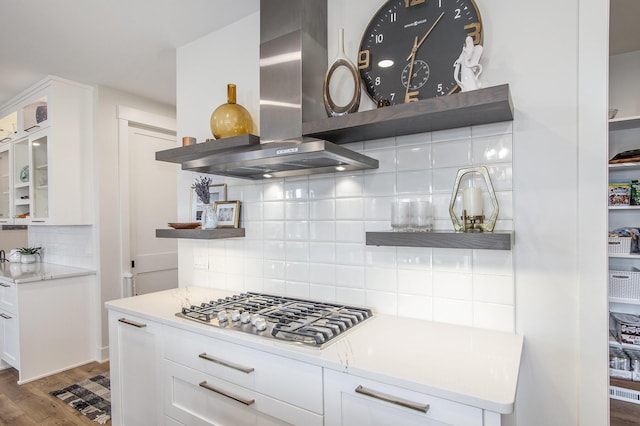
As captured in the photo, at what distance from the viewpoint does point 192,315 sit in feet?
5.37

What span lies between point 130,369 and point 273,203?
1202 millimetres

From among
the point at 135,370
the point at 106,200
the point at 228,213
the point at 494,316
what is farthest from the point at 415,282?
the point at 106,200

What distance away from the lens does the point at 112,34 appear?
7.72 ft

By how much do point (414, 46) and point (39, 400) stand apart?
3.52 m

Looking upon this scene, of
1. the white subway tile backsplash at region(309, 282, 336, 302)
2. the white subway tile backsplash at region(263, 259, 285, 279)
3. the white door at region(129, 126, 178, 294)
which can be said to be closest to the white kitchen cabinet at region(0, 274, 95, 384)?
the white door at region(129, 126, 178, 294)

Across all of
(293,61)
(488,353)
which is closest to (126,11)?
(293,61)

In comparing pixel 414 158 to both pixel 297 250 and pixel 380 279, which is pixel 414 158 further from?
pixel 297 250

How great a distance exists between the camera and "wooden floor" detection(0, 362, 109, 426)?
7.63ft

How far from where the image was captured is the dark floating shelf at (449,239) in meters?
1.19

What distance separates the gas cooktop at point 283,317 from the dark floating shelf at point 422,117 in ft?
2.75

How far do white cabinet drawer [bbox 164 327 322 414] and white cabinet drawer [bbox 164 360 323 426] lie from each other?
3 cm

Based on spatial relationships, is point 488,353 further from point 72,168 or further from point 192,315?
point 72,168

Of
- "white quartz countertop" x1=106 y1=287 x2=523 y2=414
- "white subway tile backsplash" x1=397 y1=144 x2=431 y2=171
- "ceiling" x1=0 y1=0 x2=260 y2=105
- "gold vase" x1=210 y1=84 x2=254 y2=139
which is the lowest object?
"white quartz countertop" x1=106 y1=287 x2=523 y2=414

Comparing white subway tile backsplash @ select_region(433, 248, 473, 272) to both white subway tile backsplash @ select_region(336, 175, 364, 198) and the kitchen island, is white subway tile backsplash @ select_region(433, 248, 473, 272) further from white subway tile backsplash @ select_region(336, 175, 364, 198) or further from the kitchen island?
the kitchen island
